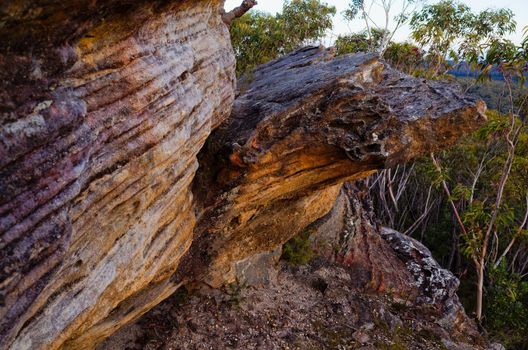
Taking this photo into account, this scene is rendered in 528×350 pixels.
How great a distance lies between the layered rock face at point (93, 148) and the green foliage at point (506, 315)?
11594 mm

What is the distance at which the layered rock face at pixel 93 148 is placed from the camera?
9.11 ft

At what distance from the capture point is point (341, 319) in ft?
30.8

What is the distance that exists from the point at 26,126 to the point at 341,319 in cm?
819

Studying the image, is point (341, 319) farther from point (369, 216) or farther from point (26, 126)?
point (26, 126)

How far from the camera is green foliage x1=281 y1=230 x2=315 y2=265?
34.2 ft

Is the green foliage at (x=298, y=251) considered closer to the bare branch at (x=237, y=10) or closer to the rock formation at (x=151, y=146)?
the rock formation at (x=151, y=146)

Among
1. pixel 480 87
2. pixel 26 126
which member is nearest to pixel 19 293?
pixel 26 126

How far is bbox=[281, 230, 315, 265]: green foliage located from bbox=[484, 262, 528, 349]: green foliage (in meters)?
6.83

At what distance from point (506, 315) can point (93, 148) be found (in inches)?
556

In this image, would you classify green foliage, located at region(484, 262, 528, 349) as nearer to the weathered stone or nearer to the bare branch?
the weathered stone

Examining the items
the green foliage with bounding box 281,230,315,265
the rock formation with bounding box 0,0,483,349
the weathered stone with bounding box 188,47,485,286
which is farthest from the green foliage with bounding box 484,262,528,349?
the weathered stone with bounding box 188,47,485,286

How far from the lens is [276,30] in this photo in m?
16.1

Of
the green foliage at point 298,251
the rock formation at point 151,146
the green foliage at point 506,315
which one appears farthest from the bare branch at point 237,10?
the green foliage at point 506,315

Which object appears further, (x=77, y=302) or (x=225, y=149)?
(x=225, y=149)
